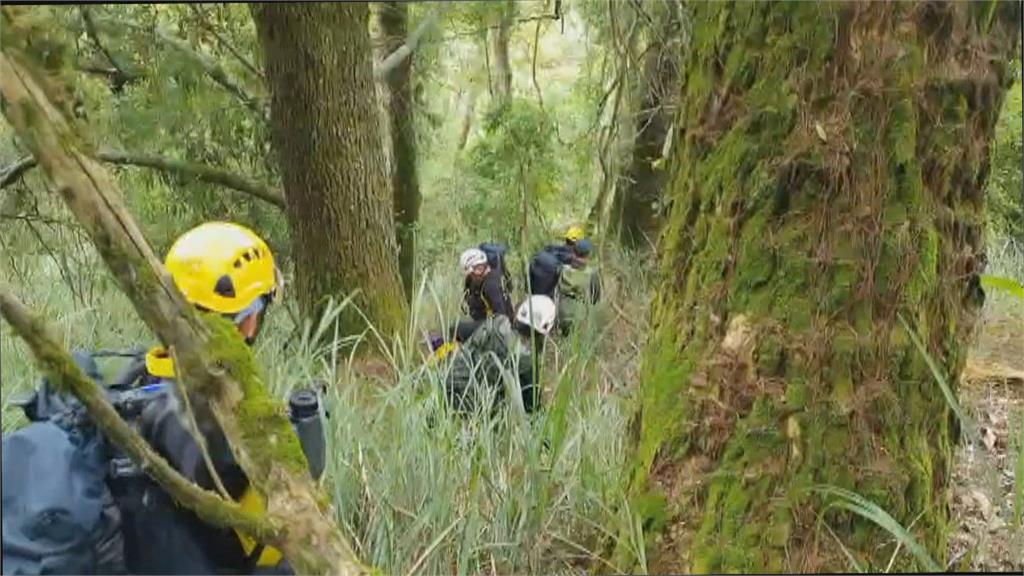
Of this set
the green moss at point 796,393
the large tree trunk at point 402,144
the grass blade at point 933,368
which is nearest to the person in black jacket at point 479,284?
the large tree trunk at point 402,144

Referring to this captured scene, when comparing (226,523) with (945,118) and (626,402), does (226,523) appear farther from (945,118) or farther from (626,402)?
(945,118)

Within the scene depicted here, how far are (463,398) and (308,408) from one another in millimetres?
349

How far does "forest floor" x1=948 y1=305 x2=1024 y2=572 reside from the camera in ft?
4.16

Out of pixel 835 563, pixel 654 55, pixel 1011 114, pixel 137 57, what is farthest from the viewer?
pixel 654 55

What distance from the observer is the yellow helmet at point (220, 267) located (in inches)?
41.5

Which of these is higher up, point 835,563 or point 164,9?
point 164,9

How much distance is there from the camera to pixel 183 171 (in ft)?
3.77

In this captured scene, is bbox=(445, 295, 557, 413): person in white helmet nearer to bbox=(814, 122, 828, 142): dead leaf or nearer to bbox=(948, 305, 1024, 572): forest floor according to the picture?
bbox=(814, 122, 828, 142): dead leaf

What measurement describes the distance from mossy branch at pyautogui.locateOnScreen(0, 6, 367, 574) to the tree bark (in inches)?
21.4

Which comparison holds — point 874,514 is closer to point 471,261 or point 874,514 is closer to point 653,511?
point 653,511

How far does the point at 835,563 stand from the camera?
112 cm

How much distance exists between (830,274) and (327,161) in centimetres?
66

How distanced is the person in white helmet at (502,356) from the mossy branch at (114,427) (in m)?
0.41

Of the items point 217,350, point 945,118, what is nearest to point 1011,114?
point 945,118
